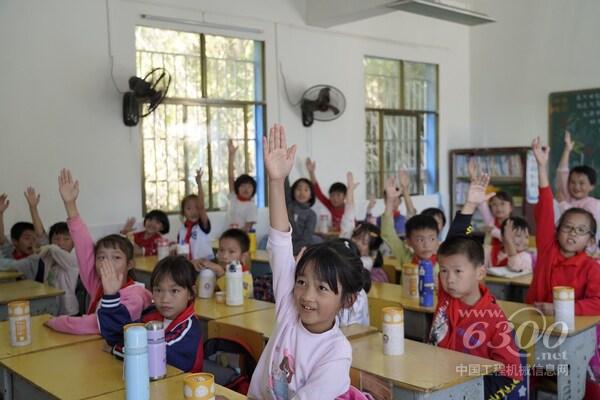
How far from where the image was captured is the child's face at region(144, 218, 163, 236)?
17.8ft

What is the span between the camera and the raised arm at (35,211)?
4.82 metres

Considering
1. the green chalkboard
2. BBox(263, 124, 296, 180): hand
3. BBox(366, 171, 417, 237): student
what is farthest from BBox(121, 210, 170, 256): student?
the green chalkboard

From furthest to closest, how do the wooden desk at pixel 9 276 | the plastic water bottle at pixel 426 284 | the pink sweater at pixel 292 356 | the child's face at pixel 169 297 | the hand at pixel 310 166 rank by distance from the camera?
the hand at pixel 310 166
the wooden desk at pixel 9 276
the plastic water bottle at pixel 426 284
the child's face at pixel 169 297
the pink sweater at pixel 292 356

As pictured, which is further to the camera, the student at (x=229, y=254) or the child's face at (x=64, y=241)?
the child's face at (x=64, y=241)

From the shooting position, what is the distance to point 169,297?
2.45 meters

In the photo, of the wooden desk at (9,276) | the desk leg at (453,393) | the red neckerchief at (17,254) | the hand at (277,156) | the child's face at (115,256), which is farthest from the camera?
the red neckerchief at (17,254)

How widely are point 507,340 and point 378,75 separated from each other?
5853 millimetres

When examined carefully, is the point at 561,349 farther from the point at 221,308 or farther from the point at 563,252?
the point at 221,308

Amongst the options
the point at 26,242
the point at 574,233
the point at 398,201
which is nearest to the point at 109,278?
the point at 574,233

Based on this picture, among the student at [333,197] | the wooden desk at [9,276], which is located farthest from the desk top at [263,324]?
the student at [333,197]

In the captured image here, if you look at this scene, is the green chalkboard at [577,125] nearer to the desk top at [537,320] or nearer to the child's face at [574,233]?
the child's face at [574,233]

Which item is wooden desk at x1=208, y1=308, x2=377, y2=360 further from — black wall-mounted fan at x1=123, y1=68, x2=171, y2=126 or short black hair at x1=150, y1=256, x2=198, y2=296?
black wall-mounted fan at x1=123, y1=68, x2=171, y2=126

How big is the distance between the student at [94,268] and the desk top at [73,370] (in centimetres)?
17

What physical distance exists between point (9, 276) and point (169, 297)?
2.40m
